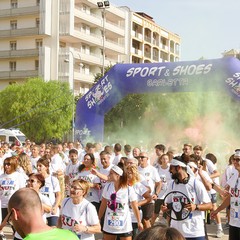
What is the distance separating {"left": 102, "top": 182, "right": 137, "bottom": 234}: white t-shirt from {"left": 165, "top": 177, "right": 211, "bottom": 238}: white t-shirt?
40.8 inches

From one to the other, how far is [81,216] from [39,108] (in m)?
41.3

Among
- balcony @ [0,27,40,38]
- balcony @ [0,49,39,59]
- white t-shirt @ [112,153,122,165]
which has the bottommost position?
white t-shirt @ [112,153,122,165]

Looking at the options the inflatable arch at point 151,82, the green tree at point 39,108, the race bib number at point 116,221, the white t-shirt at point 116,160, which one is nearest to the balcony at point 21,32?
the green tree at point 39,108

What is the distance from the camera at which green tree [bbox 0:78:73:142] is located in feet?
154

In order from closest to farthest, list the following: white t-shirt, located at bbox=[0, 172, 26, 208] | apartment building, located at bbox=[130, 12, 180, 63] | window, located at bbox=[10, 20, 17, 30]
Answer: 1. white t-shirt, located at bbox=[0, 172, 26, 208]
2. window, located at bbox=[10, 20, 17, 30]
3. apartment building, located at bbox=[130, 12, 180, 63]

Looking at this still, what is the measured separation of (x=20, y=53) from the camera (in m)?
57.0

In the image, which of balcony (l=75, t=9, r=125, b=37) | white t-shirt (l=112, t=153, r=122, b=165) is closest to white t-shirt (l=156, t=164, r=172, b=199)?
white t-shirt (l=112, t=153, r=122, b=165)

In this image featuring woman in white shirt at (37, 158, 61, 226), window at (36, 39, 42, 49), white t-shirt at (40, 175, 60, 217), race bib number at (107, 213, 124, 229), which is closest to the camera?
race bib number at (107, 213, 124, 229)

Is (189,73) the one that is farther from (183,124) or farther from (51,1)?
(51,1)

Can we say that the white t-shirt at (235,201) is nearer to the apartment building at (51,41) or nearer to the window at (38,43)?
the apartment building at (51,41)

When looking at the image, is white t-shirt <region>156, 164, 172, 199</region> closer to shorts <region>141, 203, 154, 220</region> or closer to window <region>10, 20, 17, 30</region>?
shorts <region>141, 203, 154, 220</region>

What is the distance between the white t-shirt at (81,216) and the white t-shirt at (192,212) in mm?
1037

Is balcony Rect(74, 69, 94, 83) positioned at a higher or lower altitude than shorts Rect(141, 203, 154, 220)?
higher

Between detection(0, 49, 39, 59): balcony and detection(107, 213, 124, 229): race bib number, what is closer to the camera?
detection(107, 213, 124, 229): race bib number
